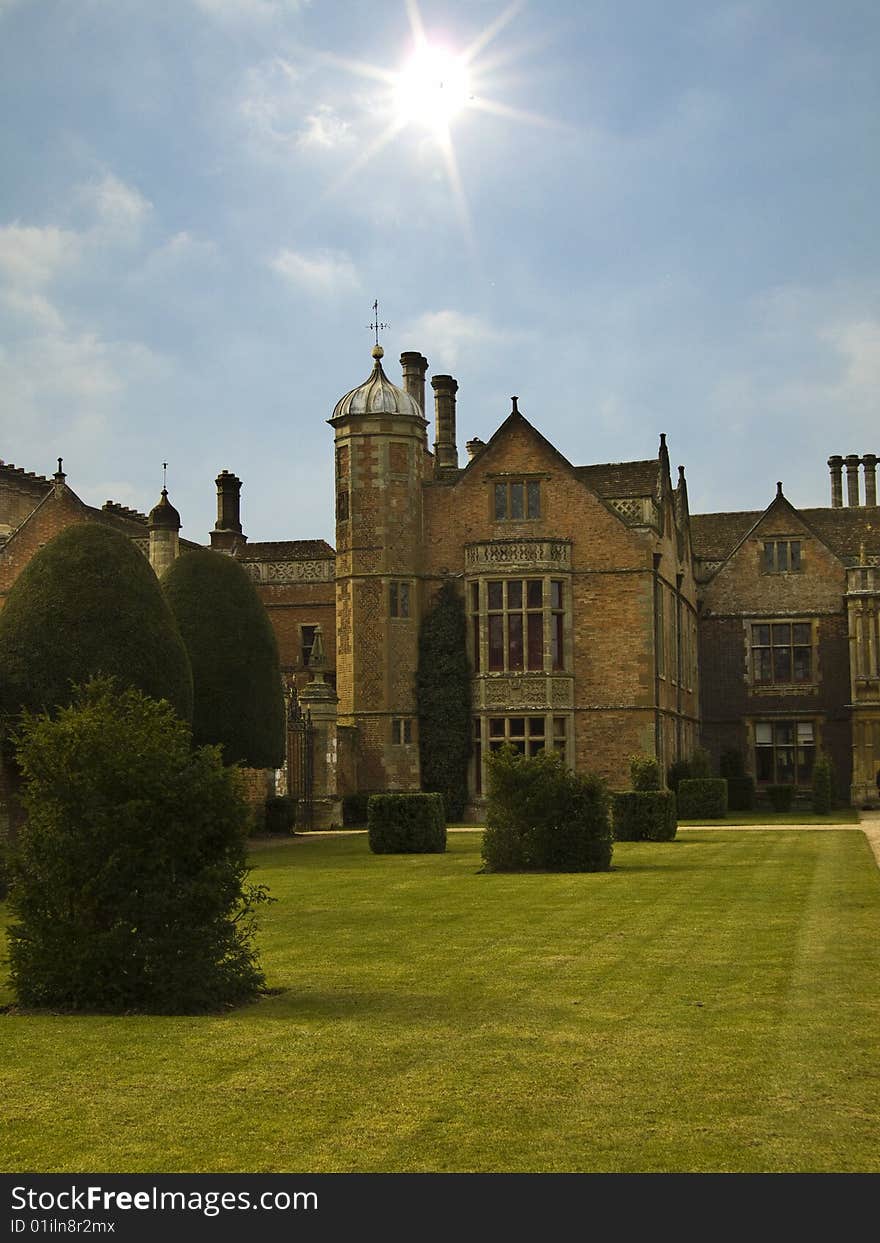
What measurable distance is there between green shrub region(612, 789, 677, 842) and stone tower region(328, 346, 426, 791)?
40.4 feet

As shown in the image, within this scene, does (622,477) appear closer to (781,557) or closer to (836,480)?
(781,557)

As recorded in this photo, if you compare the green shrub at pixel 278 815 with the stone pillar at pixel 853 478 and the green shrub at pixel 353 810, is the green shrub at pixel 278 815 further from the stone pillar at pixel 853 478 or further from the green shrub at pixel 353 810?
the stone pillar at pixel 853 478

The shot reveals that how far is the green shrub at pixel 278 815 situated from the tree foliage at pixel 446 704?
7.08 m

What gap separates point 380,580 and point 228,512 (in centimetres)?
1054

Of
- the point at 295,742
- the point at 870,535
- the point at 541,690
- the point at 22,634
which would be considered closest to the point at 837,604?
the point at 870,535

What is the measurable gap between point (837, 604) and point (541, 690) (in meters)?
14.1

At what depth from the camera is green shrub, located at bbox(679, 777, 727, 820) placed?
1528 inches

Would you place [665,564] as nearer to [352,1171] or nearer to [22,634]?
[22,634]

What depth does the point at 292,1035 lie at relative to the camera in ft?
30.2

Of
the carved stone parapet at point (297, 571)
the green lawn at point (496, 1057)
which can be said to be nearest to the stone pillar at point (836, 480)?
the carved stone parapet at point (297, 571)

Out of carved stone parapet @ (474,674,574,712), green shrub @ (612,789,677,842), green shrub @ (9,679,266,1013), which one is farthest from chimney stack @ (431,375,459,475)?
green shrub @ (9,679,266,1013)

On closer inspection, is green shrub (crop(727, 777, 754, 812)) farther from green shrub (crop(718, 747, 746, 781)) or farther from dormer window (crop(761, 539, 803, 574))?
dormer window (crop(761, 539, 803, 574))

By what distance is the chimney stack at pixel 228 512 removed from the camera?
48.4 metres

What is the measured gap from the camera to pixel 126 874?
1076 cm
